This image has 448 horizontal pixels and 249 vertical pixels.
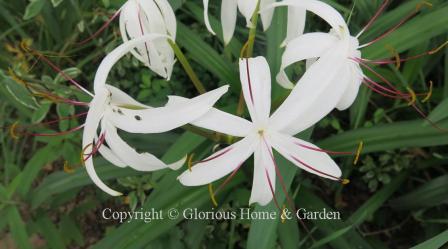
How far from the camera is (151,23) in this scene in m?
0.63

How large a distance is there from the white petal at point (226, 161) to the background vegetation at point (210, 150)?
0.65 ft

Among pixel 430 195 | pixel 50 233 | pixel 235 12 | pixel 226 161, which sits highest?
pixel 235 12

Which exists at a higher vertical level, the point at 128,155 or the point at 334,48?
the point at 334,48

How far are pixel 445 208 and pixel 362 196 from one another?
20 cm

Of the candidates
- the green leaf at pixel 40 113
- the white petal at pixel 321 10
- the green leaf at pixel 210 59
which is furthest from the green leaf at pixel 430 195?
the green leaf at pixel 40 113

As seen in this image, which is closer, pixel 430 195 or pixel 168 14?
pixel 168 14

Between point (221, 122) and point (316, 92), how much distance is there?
4.6 inches

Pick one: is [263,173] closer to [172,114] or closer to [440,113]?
[172,114]

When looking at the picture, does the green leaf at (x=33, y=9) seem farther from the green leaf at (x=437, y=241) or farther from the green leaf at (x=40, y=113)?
the green leaf at (x=437, y=241)

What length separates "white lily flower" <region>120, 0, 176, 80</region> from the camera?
63 cm

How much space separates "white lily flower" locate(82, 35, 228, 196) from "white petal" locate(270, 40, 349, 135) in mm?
81

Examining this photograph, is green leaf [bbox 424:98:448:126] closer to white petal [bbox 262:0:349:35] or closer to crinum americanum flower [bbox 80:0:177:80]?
white petal [bbox 262:0:349:35]

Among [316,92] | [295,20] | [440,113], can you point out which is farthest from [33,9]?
[440,113]

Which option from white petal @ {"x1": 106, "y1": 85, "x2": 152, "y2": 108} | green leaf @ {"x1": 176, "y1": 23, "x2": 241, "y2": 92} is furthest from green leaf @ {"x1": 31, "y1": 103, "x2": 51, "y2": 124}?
white petal @ {"x1": 106, "y1": 85, "x2": 152, "y2": 108}
